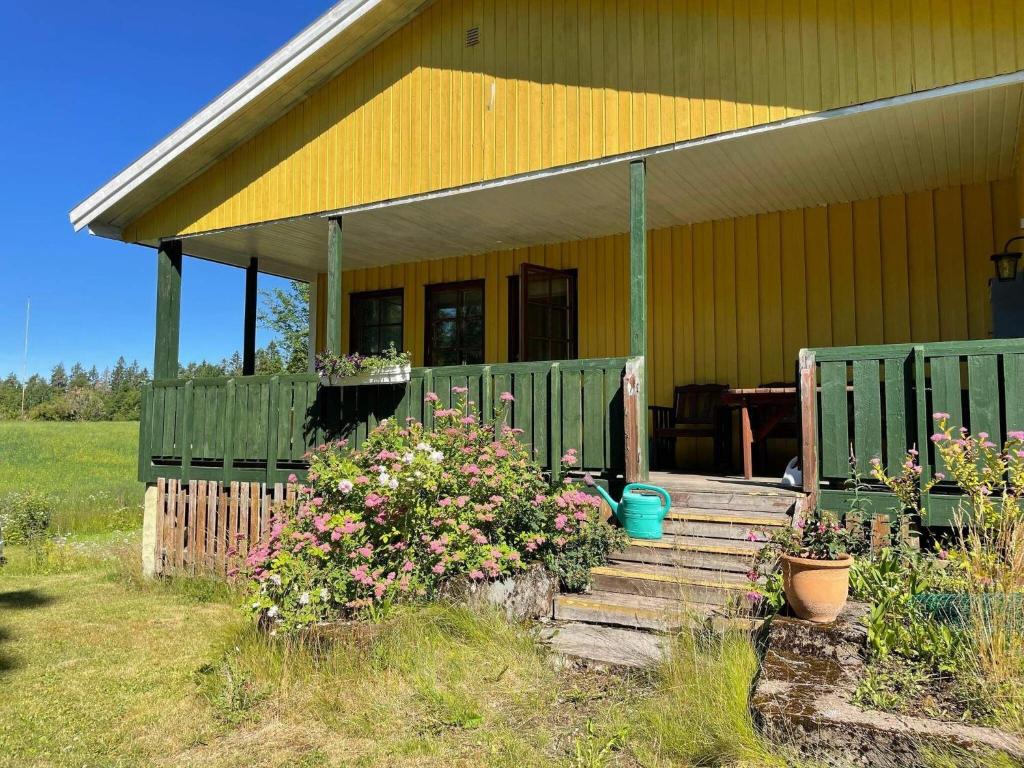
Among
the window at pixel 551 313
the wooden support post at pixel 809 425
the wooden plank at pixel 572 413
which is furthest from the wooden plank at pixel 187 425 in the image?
the wooden support post at pixel 809 425

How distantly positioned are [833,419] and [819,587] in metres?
1.71

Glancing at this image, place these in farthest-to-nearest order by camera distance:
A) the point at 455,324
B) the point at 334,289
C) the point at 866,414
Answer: the point at 455,324, the point at 334,289, the point at 866,414

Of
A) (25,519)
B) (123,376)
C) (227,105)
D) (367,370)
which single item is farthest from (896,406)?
(123,376)

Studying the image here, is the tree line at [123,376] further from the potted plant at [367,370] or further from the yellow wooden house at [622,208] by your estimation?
the yellow wooden house at [622,208]

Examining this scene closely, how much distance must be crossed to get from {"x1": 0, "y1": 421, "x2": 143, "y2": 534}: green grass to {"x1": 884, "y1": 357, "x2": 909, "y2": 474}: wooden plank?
35.2 feet

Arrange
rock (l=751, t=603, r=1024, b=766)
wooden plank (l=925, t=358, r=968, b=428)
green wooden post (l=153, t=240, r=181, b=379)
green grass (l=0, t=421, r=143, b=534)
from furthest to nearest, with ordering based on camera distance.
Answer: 1. green grass (l=0, t=421, r=143, b=534)
2. green wooden post (l=153, t=240, r=181, b=379)
3. wooden plank (l=925, t=358, r=968, b=428)
4. rock (l=751, t=603, r=1024, b=766)

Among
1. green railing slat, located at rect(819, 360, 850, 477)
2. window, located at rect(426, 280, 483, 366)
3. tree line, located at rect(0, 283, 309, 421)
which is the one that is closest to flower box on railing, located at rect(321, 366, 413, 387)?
tree line, located at rect(0, 283, 309, 421)

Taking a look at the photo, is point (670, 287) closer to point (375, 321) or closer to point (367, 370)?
point (367, 370)

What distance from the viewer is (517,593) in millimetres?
4566

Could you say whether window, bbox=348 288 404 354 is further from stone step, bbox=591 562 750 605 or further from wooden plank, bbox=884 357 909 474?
wooden plank, bbox=884 357 909 474

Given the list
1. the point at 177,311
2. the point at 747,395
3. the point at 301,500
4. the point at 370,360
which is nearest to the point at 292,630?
the point at 301,500

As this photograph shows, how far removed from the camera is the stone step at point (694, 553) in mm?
4543

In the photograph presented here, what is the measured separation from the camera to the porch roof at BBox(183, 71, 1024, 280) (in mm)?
5207

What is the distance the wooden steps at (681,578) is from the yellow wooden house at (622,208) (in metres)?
0.43
